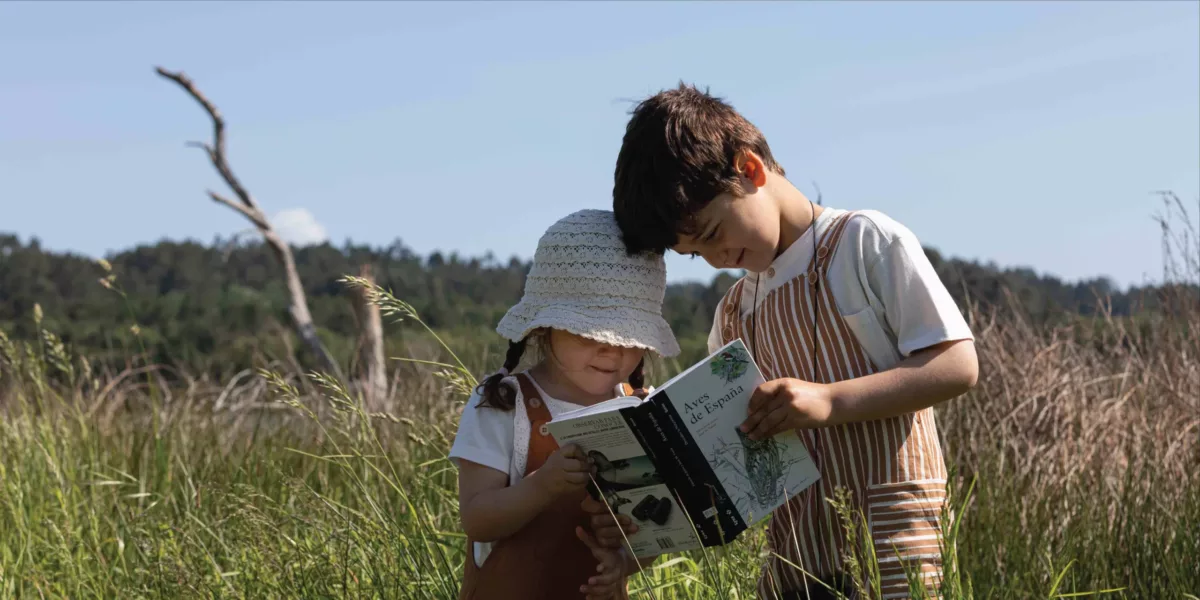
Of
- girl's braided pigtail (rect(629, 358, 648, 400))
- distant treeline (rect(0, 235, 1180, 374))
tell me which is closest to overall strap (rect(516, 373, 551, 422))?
girl's braided pigtail (rect(629, 358, 648, 400))

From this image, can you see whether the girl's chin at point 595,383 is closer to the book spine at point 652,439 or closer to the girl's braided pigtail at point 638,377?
the girl's braided pigtail at point 638,377

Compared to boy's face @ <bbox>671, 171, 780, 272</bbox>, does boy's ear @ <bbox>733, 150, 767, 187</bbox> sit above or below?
above

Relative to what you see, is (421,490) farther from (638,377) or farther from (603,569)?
(603,569)

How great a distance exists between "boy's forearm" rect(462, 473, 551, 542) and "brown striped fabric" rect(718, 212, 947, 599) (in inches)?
18.5

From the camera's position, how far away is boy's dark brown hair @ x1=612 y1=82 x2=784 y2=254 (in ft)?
7.29

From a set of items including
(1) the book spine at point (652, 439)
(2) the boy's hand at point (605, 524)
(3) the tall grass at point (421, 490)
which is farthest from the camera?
(3) the tall grass at point (421, 490)

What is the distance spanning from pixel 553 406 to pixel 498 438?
13cm

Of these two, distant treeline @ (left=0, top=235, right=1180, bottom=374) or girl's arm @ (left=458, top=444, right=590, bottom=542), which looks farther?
distant treeline @ (left=0, top=235, right=1180, bottom=374)

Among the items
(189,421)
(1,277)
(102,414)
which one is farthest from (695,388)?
(1,277)

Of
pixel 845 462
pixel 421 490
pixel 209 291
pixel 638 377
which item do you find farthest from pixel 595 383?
pixel 209 291

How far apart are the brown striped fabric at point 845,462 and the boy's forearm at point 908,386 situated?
4.5 inches

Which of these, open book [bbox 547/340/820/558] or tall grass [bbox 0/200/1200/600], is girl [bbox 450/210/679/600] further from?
tall grass [bbox 0/200/1200/600]

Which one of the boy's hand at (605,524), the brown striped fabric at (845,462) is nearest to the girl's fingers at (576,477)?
the boy's hand at (605,524)

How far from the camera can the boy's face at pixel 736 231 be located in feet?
7.32
